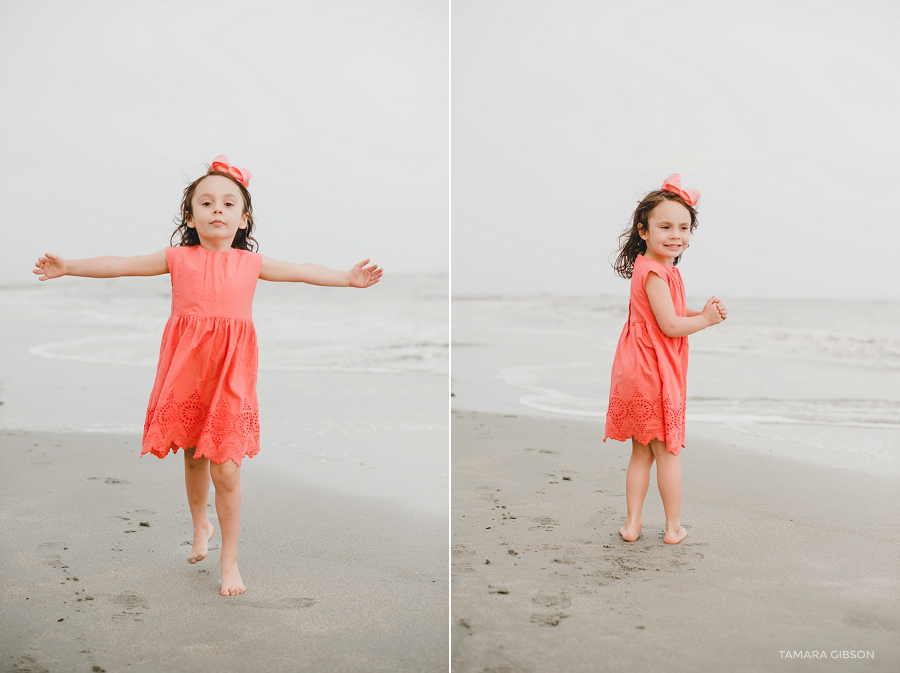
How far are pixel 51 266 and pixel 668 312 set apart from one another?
1630mm

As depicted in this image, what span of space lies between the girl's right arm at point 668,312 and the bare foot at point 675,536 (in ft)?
1.87

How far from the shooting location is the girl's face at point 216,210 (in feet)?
6.42

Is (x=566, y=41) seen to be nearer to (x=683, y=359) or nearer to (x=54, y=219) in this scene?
(x=683, y=359)

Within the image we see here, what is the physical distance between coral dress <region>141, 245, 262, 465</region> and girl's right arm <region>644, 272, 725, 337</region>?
111 cm

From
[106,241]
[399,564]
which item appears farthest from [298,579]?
[106,241]

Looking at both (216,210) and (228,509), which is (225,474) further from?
(216,210)

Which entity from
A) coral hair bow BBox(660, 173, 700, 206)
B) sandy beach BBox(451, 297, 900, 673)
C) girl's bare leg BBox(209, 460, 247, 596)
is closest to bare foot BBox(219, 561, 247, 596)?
girl's bare leg BBox(209, 460, 247, 596)

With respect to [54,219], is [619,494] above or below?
below

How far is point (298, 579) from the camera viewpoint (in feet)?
6.55

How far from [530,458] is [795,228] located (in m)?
6.72

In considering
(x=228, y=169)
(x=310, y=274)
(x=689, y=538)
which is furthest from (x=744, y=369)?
(x=228, y=169)

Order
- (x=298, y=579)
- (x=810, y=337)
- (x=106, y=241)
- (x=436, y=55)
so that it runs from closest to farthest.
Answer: (x=298, y=579)
(x=436, y=55)
(x=106, y=241)
(x=810, y=337)

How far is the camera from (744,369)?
6242 mm

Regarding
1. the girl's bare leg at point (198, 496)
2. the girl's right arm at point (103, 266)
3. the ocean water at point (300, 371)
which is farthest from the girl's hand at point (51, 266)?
the ocean water at point (300, 371)
